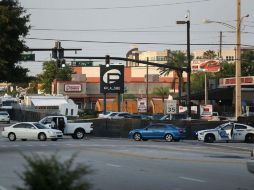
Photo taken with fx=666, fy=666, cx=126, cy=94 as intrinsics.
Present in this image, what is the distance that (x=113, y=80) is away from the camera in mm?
70312

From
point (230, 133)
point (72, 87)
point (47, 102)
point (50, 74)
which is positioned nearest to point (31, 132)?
point (230, 133)

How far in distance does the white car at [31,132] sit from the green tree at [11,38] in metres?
11.8

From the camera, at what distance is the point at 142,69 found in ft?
481

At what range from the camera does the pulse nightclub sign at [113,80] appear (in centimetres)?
6981

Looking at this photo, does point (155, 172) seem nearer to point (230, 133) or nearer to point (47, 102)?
point (230, 133)

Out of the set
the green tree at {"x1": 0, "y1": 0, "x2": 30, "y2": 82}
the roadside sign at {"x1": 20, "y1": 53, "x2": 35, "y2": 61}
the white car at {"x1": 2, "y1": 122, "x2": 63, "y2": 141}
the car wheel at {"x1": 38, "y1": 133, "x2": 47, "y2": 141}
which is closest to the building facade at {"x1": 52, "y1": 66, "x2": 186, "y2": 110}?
the white car at {"x1": 2, "y1": 122, "x2": 63, "y2": 141}

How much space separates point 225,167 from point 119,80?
153ft

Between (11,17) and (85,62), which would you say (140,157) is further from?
(85,62)

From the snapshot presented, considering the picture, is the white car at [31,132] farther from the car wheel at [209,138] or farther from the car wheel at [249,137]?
the car wheel at [249,137]

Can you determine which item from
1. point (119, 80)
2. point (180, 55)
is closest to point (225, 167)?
point (119, 80)

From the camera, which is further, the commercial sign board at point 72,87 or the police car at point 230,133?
the commercial sign board at point 72,87

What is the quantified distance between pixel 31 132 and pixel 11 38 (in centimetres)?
1408

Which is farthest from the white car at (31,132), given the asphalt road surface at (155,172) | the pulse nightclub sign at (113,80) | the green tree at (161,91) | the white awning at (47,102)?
the green tree at (161,91)

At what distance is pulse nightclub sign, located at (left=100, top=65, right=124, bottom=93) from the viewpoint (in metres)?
69.8
